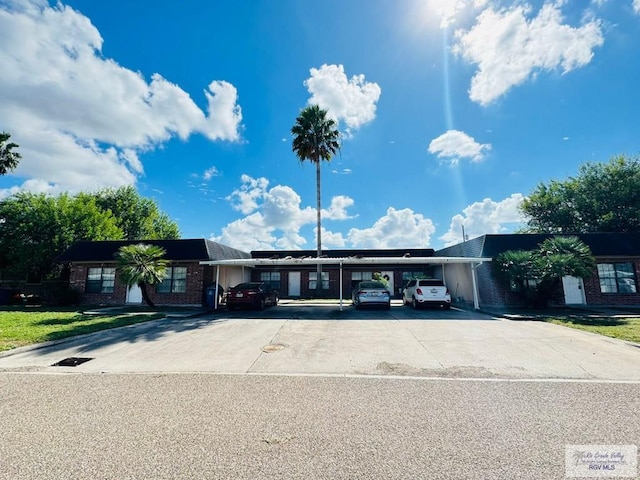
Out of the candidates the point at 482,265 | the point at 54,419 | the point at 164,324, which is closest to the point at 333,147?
the point at 482,265

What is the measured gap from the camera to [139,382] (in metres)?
5.62

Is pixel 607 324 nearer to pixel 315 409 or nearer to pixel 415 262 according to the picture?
pixel 415 262

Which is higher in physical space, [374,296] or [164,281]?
[164,281]

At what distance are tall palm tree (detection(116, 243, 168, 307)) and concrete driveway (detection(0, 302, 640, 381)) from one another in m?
5.38

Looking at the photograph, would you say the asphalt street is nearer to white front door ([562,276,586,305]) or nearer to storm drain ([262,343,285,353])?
storm drain ([262,343,285,353])

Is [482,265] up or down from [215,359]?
up

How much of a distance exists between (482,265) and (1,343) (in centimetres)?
2092

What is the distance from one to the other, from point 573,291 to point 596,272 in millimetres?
1777

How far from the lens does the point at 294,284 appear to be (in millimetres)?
28031

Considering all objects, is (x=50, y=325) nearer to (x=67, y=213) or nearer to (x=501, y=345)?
(x=501, y=345)

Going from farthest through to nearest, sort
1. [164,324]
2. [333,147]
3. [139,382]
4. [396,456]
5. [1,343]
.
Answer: [333,147]
[164,324]
[1,343]
[139,382]
[396,456]

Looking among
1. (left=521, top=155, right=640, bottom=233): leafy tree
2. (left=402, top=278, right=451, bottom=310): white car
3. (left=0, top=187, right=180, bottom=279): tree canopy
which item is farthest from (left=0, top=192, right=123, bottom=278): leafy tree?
(left=521, top=155, right=640, bottom=233): leafy tree

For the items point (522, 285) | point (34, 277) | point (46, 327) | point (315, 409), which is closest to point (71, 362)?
point (46, 327)

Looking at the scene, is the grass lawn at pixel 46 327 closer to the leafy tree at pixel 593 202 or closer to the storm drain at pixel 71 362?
the storm drain at pixel 71 362
